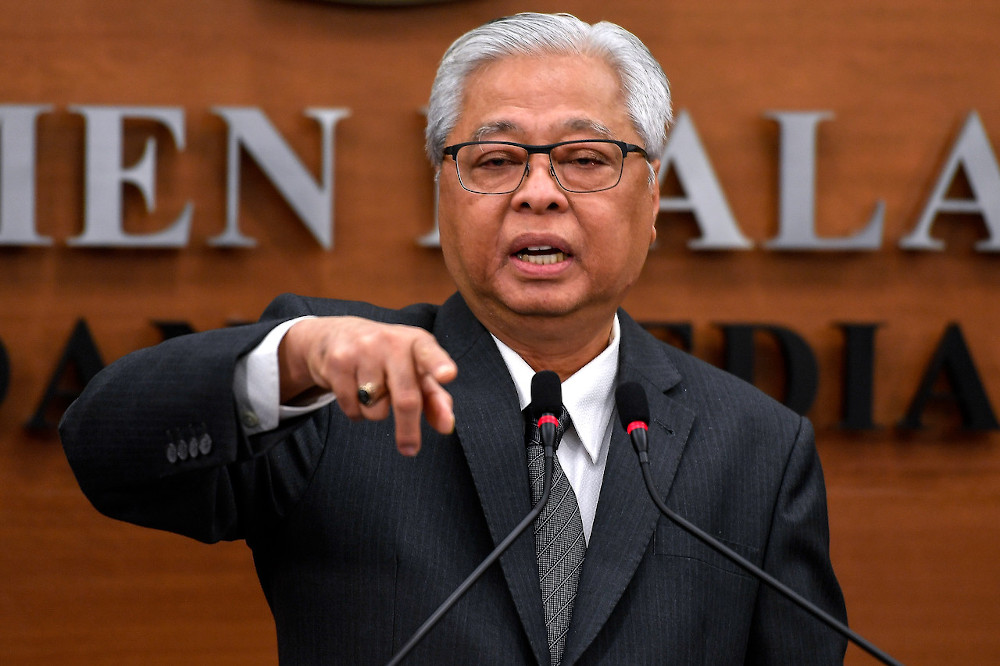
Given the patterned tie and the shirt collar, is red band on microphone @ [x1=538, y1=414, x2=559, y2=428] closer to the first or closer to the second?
the patterned tie

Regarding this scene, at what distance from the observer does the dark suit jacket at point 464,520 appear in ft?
3.52

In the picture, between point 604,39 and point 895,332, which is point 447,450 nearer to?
point 604,39

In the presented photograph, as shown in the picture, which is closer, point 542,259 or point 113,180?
point 542,259

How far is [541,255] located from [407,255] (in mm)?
1234

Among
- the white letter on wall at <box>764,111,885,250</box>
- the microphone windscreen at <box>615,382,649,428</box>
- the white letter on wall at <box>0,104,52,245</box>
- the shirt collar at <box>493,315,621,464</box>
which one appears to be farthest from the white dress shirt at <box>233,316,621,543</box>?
the white letter on wall at <box>0,104,52,245</box>

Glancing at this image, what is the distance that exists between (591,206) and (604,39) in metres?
0.25

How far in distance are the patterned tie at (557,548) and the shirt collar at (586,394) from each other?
8 centimetres

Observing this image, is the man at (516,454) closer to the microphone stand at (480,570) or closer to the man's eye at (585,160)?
the man's eye at (585,160)

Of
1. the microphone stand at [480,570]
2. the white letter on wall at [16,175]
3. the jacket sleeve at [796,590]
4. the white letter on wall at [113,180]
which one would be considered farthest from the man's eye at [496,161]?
the white letter on wall at [16,175]

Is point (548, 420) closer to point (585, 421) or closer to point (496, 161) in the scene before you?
point (585, 421)

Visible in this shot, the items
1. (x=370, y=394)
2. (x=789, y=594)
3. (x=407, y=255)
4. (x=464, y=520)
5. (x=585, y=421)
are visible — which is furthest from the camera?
(x=407, y=255)

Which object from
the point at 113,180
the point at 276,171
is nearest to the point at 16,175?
the point at 113,180

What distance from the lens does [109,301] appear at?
8.03 feet

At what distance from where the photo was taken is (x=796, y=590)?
4.37 ft
